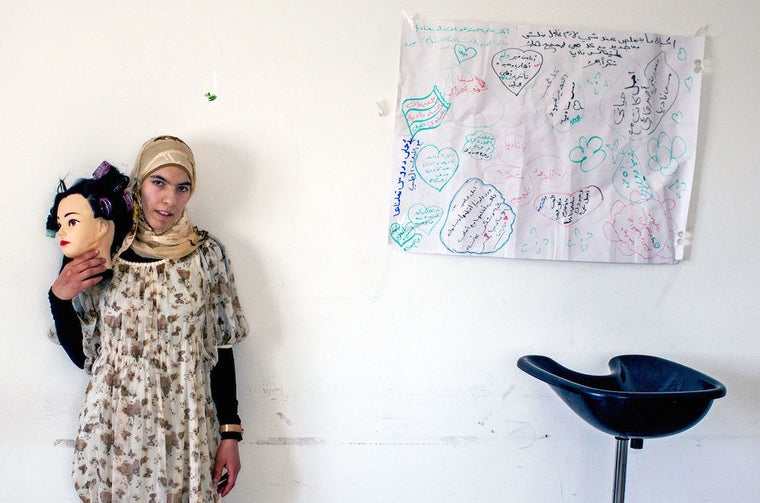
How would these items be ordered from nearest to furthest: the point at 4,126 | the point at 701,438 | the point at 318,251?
1. the point at 4,126
2. the point at 318,251
3. the point at 701,438

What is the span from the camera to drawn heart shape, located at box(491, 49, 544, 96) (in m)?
1.87

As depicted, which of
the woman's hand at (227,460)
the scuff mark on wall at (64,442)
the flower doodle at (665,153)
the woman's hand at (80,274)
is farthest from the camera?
the flower doodle at (665,153)

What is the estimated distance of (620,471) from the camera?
1846 millimetres

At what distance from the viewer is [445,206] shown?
1.89m

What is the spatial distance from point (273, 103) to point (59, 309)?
0.83 meters

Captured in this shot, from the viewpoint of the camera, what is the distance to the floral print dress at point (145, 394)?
158 cm

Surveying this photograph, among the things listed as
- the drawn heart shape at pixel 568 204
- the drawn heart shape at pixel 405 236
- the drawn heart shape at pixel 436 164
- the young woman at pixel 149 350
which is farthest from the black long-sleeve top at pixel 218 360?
the drawn heart shape at pixel 568 204

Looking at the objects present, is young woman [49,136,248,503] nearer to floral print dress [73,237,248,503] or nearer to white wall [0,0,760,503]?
floral print dress [73,237,248,503]

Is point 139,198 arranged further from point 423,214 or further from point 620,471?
point 620,471

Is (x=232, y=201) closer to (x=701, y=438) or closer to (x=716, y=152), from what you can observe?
(x=716, y=152)

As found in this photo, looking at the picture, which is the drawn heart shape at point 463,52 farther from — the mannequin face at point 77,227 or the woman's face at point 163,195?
the mannequin face at point 77,227

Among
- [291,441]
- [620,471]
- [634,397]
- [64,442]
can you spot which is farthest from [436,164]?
[64,442]

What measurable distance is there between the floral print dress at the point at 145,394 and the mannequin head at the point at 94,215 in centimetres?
8

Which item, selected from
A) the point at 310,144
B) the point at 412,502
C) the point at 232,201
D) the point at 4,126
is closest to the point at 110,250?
the point at 232,201
